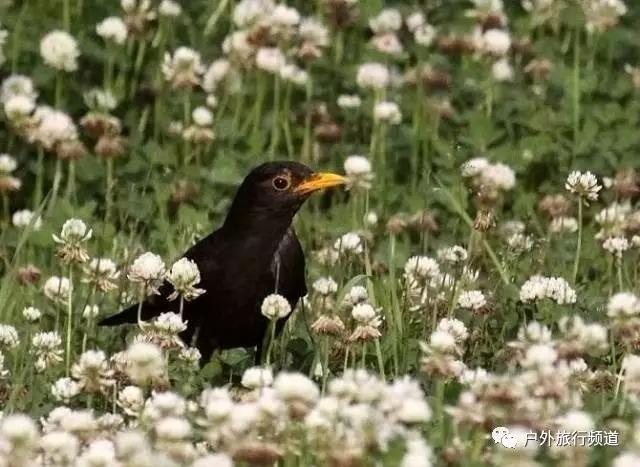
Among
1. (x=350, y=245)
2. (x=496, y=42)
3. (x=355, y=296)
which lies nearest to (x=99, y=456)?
(x=355, y=296)

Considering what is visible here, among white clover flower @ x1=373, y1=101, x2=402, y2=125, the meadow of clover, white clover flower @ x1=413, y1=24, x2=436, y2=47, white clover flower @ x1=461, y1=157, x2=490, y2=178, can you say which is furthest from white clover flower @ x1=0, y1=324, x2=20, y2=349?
white clover flower @ x1=413, y1=24, x2=436, y2=47

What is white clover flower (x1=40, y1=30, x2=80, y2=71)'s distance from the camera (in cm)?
975

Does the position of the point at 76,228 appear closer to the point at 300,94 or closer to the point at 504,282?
the point at 504,282

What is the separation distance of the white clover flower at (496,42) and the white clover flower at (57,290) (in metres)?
3.46

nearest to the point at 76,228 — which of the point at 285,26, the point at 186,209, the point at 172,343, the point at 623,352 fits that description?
the point at 172,343

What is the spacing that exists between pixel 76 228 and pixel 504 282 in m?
1.70

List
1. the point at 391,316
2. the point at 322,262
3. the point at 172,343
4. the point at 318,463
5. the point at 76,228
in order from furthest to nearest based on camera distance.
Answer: the point at 322,262 → the point at 391,316 → the point at 76,228 → the point at 172,343 → the point at 318,463

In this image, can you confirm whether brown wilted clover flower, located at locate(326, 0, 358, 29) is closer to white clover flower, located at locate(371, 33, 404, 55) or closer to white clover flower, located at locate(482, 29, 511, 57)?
white clover flower, located at locate(371, 33, 404, 55)

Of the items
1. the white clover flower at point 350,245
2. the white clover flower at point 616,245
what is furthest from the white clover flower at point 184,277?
the white clover flower at point 616,245

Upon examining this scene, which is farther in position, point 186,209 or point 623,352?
point 186,209

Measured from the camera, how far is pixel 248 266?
7113 millimetres

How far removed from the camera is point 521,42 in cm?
1048

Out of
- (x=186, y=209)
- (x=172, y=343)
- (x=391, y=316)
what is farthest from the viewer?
(x=186, y=209)

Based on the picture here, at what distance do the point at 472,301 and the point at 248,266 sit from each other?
749mm
